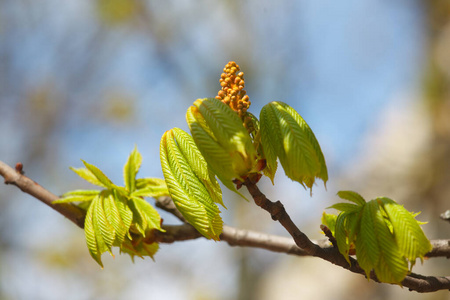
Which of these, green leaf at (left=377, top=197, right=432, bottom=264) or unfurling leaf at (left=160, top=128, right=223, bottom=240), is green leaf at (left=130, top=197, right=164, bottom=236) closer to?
unfurling leaf at (left=160, top=128, right=223, bottom=240)

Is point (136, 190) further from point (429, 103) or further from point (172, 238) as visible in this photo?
point (429, 103)

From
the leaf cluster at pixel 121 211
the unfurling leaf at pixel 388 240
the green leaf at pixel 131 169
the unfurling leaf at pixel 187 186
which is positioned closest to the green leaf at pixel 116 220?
the leaf cluster at pixel 121 211

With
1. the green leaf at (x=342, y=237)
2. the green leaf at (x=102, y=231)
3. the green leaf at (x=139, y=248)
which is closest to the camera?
the green leaf at (x=342, y=237)

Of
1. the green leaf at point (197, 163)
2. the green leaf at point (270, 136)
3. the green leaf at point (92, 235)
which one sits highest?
the green leaf at point (270, 136)

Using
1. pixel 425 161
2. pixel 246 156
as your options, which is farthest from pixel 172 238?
pixel 425 161

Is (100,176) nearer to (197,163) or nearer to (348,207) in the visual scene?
(197,163)

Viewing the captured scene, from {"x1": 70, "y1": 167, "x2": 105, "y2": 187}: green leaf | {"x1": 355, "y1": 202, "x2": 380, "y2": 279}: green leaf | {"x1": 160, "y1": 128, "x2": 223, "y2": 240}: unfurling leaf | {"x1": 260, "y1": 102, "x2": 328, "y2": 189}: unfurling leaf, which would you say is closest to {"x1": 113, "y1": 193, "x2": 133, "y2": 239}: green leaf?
{"x1": 70, "y1": 167, "x2": 105, "y2": 187}: green leaf

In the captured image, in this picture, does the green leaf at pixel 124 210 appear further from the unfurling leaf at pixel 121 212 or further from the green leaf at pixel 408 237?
the green leaf at pixel 408 237

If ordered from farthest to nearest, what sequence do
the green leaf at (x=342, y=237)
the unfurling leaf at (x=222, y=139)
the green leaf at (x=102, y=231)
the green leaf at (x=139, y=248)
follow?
the green leaf at (x=139, y=248) → the green leaf at (x=102, y=231) → the green leaf at (x=342, y=237) → the unfurling leaf at (x=222, y=139)

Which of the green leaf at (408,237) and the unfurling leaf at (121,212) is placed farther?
the unfurling leaf at (121,212)
